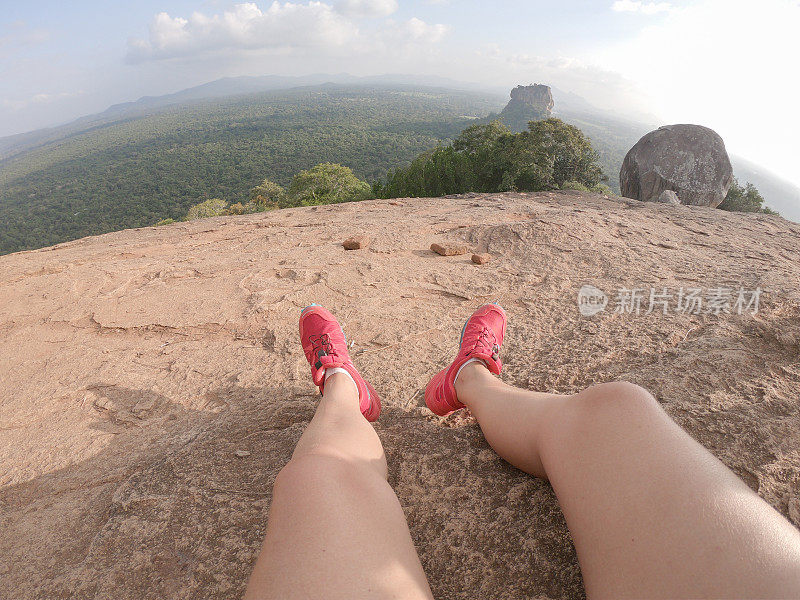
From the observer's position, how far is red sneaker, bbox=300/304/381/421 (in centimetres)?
166

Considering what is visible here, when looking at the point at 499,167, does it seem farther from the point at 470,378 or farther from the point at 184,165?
the point at 184,165

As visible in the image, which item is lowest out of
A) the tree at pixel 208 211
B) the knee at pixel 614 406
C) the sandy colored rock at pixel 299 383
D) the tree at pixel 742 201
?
the tree at pixel 742 201

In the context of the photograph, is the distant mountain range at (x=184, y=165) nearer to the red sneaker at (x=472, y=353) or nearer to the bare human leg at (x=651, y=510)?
the red sneaker at (x=472, y=353)

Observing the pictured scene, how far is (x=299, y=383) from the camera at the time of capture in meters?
1.98

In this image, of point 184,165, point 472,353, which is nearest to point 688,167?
point 472,353

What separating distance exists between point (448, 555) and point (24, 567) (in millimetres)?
1298

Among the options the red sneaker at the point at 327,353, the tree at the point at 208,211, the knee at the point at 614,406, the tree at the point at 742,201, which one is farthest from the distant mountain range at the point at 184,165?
the knee at the point at 614,406

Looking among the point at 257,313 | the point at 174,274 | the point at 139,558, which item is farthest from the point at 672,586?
the point at 174,274

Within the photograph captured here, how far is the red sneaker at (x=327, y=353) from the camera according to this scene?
1.66 metres

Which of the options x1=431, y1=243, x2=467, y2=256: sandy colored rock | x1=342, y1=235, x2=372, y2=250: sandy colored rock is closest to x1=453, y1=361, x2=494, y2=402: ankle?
x1=431, y1=243, x2=467, y2=256: sandy colored rock

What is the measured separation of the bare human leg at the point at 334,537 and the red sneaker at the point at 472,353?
620 millimetres

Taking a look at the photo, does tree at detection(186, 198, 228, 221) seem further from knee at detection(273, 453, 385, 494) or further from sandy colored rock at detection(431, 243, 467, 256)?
knee at detection(273, 453, 385, 494)

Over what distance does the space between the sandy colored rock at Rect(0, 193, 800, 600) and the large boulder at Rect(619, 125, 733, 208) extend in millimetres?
8476

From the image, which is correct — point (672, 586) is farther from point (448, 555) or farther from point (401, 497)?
point (401, 497)
